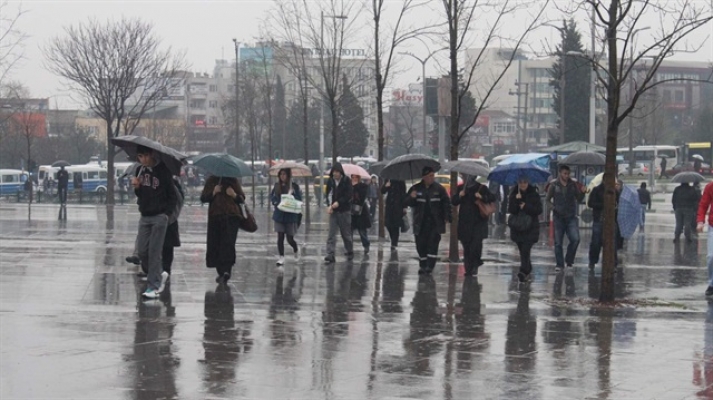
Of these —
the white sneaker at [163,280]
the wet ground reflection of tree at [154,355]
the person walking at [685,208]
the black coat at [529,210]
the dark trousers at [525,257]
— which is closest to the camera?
the wet ground reflection of tree at [154,355]

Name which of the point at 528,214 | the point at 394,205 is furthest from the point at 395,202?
the point at 528,214

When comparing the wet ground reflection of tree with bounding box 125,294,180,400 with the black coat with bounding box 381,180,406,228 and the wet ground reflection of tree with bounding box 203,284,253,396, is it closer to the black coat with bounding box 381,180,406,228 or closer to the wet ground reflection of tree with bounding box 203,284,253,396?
the wet ground reflection of tree with bounding box 203,284,253,396

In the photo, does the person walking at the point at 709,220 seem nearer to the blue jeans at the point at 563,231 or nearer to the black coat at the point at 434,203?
the blue jeans at the point at 563,231

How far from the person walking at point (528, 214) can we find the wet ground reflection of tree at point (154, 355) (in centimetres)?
593

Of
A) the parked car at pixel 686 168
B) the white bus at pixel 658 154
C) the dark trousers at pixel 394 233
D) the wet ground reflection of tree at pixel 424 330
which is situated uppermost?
the white bus at pixel 658 154

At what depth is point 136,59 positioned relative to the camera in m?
49.7

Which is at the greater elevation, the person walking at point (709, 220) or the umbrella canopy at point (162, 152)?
the umbrella canopy at point (162, 152)

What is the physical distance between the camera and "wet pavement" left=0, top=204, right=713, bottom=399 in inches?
344

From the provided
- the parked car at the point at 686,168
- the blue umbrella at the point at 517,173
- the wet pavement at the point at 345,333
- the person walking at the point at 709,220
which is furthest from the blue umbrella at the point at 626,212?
the parked car at the point at 686,168

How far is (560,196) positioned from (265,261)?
5.10 metres

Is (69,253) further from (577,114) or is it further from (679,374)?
(577,114)

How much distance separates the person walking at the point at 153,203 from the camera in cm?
1366

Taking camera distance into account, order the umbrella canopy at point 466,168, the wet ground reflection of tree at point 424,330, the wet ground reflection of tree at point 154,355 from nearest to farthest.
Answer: the wet ground reflection of tree at point 154,355 < the wet ground reflection of tree at point 424,330 < the umbrella canopy at point 466,168

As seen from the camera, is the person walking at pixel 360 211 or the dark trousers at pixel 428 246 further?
the person walking at pixel 360 211
